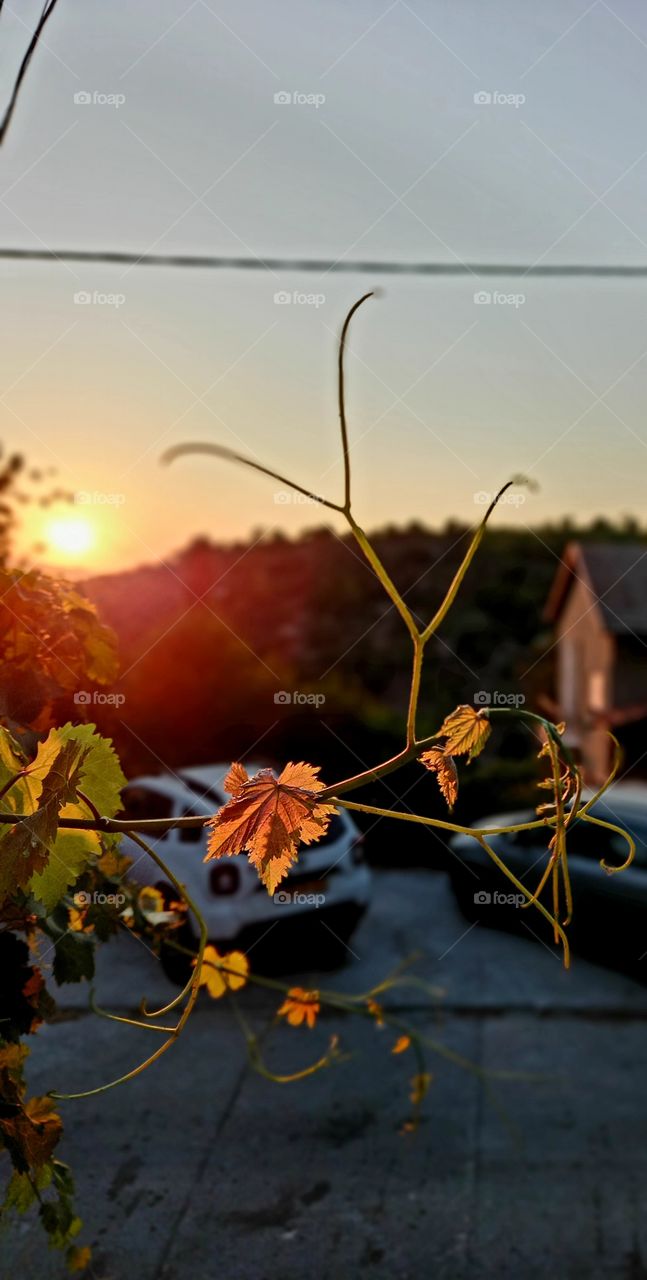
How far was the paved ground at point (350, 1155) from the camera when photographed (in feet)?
9.17

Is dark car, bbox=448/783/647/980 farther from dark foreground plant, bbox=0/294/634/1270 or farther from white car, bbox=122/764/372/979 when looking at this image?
dark foreground plant, bbox=0/294/634/1270

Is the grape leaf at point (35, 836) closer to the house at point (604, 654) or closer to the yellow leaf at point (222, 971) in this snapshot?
the yellow leaf at point (222, 971)

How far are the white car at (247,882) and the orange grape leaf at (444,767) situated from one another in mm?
1842

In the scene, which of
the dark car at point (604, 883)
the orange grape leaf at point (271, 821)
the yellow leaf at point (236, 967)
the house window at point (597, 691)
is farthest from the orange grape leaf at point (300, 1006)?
the house window at point (597, 691)

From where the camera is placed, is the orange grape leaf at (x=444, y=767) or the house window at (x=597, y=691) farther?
the house window at (x=597, y=691)

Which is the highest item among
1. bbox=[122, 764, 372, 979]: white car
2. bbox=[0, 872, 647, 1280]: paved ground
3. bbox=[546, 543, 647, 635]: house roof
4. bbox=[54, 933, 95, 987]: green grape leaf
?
bbox=[546, 543, 647, 635]: house roof

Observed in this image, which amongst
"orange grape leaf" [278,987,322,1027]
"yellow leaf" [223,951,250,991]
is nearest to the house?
"orange grape leaf" [278,987,322,1027]

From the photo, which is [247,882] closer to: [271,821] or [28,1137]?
[28,1137]

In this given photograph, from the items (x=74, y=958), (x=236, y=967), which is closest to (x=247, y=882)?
(x=236, y=967)

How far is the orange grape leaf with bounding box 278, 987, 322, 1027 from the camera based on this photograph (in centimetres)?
208

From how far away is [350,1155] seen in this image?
377 centimetres

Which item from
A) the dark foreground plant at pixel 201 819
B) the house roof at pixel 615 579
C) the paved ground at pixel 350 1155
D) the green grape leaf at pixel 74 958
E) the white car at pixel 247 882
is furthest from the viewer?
the house roof at pixel 615 579

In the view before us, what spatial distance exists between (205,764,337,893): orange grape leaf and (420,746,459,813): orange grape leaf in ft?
0.29

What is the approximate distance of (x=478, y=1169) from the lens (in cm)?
373
